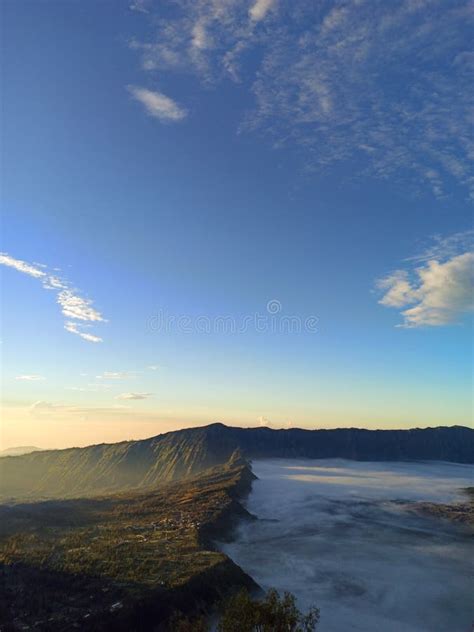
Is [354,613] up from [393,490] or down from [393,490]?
down

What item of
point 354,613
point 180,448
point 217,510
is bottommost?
point 354,613

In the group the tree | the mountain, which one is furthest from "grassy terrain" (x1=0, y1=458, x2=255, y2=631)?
the mountain

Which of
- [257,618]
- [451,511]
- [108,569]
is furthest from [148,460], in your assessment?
[257,618]

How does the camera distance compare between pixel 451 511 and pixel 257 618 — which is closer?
pixel 257 618

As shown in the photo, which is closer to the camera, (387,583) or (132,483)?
(387,583)

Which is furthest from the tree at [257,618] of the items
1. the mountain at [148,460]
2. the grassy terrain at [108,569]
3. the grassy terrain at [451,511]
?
the mountain at [148,460]

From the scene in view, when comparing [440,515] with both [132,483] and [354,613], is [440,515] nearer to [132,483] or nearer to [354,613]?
[354,613]

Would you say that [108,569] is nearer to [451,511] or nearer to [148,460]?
[451,511]

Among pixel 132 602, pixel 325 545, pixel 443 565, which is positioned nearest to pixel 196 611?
pixel 132 602
